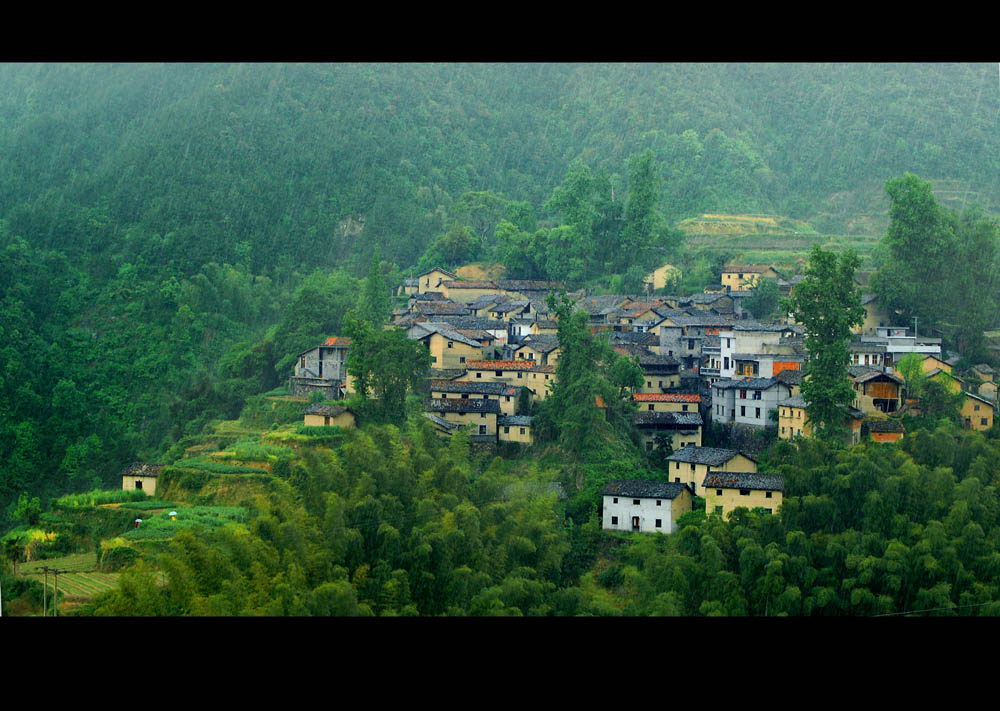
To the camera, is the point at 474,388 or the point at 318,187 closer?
the point at 474,388

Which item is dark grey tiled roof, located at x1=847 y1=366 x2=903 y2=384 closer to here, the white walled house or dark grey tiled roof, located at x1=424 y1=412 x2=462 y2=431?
the white walled house

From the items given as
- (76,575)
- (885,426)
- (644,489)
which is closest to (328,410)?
(76,575)

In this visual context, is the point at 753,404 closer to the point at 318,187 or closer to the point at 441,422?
the point at 441,422

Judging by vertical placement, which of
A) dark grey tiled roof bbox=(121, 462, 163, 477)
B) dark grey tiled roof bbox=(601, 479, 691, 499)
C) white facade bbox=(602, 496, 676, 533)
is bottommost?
white facade bbox=(602, 496, 676, 533)

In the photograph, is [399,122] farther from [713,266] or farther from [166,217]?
[713,266]

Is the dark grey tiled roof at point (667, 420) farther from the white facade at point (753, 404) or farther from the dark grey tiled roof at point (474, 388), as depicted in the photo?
the dark grey tiled roof at point (474, 388)

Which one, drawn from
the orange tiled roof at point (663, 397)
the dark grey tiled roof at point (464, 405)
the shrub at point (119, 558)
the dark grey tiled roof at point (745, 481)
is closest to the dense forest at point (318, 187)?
the dark grey tiled roof at point (464, 405)

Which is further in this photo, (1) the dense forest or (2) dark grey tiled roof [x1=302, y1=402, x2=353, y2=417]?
(1) the dense forest

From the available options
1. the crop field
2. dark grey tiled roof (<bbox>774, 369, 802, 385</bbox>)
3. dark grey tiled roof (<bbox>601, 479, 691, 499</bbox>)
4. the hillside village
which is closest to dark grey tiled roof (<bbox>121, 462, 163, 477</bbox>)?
the crop field
